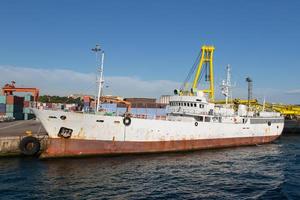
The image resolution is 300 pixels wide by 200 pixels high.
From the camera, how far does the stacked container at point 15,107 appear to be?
65.7 metres

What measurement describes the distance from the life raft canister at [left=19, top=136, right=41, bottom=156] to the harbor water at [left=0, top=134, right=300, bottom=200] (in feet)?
3.76

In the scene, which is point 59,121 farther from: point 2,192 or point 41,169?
point 2,192

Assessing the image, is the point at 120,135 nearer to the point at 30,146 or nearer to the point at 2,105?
the point at 30,146

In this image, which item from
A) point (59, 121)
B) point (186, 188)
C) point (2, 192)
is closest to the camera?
point (2, 192)

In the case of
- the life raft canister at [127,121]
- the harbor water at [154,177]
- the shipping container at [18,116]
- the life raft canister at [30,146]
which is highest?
the life raft canister at [127,121]

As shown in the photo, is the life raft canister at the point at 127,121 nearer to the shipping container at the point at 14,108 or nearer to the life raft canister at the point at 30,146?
the life raft canister at the point at 30,146

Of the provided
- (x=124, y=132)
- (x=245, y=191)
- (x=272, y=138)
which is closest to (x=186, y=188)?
(x=245, y=191)

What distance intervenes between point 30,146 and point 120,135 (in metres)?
9.65

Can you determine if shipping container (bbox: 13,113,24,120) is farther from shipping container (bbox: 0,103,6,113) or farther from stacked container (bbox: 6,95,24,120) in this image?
shipping container (bbox: 0,103,6,113)

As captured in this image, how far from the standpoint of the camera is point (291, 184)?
24.2 meters

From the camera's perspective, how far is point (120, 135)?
33938 mm

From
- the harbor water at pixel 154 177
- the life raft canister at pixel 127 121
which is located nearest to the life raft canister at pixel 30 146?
the harbor water at pixel 154 177

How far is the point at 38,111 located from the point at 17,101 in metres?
40.4

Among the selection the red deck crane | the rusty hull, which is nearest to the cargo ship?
the rusty hull
